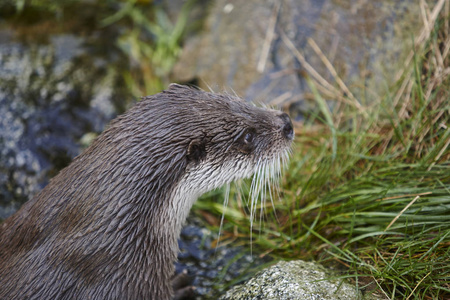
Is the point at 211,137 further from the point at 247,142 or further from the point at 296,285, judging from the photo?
the point at 296,285

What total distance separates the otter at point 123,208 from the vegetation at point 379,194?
0.41m

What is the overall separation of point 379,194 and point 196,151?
0.93 metres

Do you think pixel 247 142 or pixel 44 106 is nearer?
pixel 247 142

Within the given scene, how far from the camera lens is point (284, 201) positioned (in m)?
2.69

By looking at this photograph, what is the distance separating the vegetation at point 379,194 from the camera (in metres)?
1.84

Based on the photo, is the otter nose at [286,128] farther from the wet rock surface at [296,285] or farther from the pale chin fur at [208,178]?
the wet rock surface at [296,285]

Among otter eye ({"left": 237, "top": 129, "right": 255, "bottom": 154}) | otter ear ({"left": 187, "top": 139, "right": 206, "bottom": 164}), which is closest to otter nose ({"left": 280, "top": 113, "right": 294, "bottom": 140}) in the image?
otter eye ({"left": 237, "top": 129, "right": 255, "bottom": 154})

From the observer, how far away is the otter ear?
1.91 metres

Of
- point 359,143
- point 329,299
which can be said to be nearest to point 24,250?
point 329,299

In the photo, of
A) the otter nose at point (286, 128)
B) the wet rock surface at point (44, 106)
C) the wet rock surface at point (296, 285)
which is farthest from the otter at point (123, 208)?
the wet rock surface at point (44, 106)

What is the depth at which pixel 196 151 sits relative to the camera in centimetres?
194

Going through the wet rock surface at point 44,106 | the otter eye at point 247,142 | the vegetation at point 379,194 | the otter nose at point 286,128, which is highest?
the wet rock surface at point 44,106

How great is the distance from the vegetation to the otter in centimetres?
41

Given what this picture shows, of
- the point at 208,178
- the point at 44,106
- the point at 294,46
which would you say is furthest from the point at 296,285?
the point at 44,106
